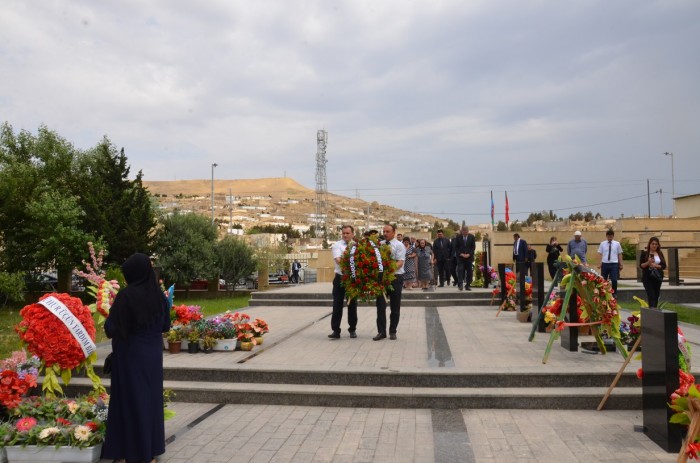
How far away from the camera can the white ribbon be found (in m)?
6.05

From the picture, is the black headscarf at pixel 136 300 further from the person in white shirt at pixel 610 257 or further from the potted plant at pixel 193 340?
the person in white shirt at pixel 610 257

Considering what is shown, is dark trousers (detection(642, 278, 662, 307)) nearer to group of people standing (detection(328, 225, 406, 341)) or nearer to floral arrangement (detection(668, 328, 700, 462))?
group of people standing (detection(328, 225, 406, 341))

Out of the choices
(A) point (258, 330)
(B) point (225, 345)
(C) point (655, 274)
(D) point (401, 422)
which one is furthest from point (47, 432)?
(C) point (655, 274)

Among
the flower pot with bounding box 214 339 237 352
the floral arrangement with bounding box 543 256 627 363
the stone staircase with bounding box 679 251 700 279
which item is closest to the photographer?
the floral arrangement with bounding box 543 256 627 363

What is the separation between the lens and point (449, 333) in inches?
429

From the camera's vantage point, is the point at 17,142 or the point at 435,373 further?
the point at 17,142

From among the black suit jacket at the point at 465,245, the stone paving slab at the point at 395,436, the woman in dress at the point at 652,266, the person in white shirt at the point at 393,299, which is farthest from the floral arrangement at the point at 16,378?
the black suit jacket at the point at 465,245

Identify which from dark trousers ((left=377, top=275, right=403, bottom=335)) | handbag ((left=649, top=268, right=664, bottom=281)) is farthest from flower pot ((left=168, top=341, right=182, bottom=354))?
handbag ((left=649, top=268, right=664, bottom=281))

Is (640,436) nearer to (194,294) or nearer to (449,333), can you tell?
(449,333)

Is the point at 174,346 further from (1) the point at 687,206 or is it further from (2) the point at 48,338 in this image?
(1) the point at 687,206

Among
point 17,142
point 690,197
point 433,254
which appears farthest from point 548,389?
point 690,197

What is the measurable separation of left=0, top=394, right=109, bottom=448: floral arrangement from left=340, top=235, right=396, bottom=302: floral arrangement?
185 inches

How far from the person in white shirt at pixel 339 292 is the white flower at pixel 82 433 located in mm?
5347

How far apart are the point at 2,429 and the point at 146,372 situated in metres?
1.53
